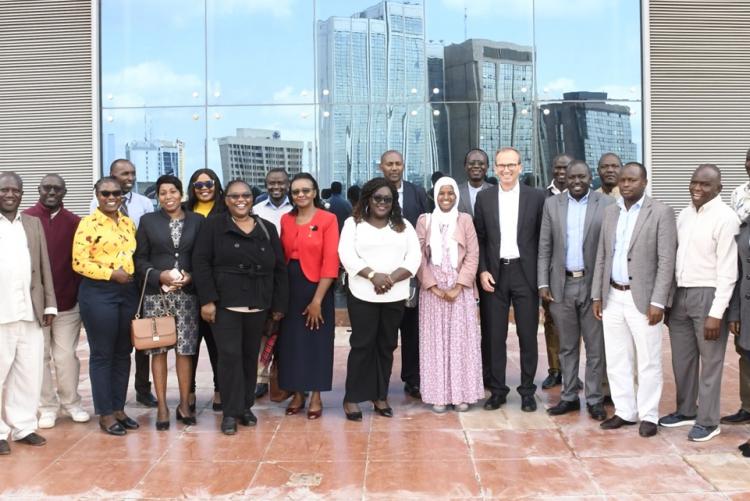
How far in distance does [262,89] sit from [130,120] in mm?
1813

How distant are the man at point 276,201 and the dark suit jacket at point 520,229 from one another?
5.04 ft

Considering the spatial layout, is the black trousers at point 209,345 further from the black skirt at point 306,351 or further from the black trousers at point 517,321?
the black trousers at point 517,321

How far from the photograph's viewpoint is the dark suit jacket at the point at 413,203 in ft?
21.1

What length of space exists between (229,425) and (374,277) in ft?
4.64

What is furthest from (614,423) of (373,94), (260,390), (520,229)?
(373,94)

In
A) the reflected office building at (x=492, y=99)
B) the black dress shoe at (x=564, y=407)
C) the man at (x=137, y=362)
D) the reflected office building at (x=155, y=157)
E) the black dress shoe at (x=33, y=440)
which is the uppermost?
the reflected office building at (x=492, y=99)

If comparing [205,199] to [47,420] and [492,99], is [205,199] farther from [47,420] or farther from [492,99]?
[492,99]

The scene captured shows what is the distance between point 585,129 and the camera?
10.5 meters

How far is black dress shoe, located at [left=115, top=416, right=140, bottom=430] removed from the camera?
566 cm

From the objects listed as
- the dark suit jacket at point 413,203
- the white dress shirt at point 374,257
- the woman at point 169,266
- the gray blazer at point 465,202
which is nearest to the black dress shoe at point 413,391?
the white dress shirt at point 374,257

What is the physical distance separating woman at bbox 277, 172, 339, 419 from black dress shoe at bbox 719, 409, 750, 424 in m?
2.81

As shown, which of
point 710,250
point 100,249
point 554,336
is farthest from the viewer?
point 554,336

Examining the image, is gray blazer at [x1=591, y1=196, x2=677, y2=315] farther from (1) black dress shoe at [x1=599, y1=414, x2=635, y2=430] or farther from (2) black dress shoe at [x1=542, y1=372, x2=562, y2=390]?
(2) black dress shoe at [x1=542, y1=372, x2=562, y2=390]

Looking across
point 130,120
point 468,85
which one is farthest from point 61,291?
point 468,85
